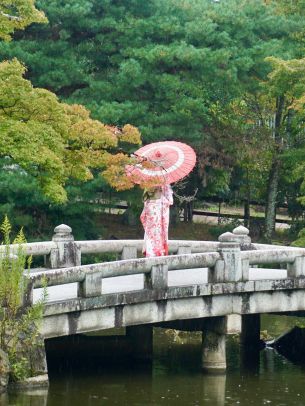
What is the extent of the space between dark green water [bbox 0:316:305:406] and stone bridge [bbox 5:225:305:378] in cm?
67

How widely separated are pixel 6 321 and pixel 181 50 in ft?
65.4

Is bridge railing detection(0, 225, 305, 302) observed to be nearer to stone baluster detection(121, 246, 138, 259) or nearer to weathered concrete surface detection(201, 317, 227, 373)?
stone baluster detection(121, 246, 138, 259)

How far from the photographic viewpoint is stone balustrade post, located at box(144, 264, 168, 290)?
21438mm

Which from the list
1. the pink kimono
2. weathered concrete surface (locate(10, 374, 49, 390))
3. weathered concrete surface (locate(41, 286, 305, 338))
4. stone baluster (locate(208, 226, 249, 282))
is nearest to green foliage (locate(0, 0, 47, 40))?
the pink kimono

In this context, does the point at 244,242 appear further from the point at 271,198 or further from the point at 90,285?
the point at 271,198

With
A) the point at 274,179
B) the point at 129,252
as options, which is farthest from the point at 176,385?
the point at 274,179

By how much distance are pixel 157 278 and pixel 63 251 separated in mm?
2487

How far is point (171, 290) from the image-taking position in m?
21.7

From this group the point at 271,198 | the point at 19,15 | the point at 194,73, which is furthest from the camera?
the point at 271,198

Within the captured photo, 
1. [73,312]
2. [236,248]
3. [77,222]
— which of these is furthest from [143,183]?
[77,222]

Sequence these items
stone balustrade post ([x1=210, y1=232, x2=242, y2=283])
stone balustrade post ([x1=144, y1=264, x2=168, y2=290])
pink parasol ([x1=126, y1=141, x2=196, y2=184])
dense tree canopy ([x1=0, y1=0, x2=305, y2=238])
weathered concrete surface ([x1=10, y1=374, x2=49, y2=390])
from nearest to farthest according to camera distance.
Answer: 1. weathered concrete surface ([x1=10, y1=374, x2=49, y2=390])
2. stone balustrade post ([x1=144, y1=264, x2=168, y2=290])
3. stone balustrade post ([x1=210, y1=232, x2=242, y2=283])
4. pink parasol ([x1=126, y1=141, x2=196, y2=184])
5. dense tree canopy ([x1=0, y1=0, x2=305, y2=238])

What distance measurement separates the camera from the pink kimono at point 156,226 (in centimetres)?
2411

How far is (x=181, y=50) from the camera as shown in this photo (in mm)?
38219

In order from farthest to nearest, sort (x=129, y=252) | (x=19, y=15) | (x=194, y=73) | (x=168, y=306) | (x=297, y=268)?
1. (x=194, y=73)
2. (x=19, y=15)
3. (x=129, y=252)
4. (x=297, y=268)
5. (x=168, y=306)
